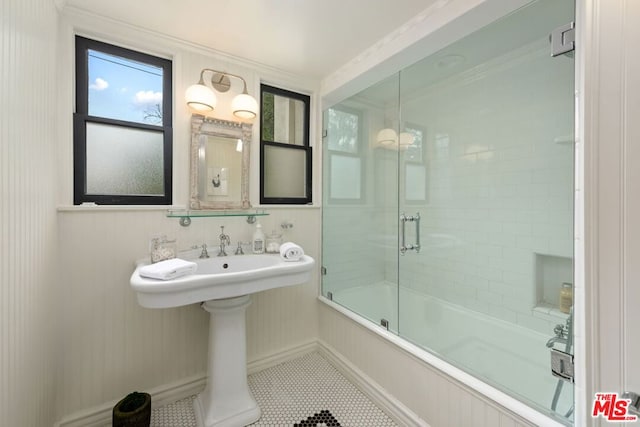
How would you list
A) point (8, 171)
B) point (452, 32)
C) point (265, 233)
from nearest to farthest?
point (8, 171) < point (452, 32) < point (265, 233)

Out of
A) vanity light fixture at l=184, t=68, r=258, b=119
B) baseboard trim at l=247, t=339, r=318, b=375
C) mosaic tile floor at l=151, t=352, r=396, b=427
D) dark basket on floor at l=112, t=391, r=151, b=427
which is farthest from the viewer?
baseboard trim at l=247, t=339, r=318, b=375

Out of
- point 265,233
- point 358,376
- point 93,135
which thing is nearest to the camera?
point 93,135

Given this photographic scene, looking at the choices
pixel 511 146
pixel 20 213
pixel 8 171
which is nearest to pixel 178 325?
pixel 20 213

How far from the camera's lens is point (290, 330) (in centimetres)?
210

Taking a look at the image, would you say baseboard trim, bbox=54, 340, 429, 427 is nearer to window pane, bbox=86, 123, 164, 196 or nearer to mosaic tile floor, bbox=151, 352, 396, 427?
mosaic tile floor, bbox=151, 352, 396, 427

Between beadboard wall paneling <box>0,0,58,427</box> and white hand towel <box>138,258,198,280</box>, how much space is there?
392mm

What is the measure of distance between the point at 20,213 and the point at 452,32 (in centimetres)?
199

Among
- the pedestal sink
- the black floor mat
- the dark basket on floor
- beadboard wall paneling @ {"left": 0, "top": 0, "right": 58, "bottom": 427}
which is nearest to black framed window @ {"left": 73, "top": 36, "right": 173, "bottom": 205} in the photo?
beadboard wall paneling @ {"left": 0, "top": 0, "right": 58, "bottom": 427}

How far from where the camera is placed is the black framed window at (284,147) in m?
1.99

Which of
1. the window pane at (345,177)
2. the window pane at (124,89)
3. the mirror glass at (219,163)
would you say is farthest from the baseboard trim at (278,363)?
the window pane at (124,89)

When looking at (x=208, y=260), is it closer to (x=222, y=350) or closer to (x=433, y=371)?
(x=222, y=350)

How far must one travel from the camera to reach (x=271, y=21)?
146 centimetres

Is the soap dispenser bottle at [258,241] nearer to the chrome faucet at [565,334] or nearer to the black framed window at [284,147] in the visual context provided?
the black framed window at [284,147]

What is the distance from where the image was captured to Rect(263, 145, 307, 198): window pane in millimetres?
2004
